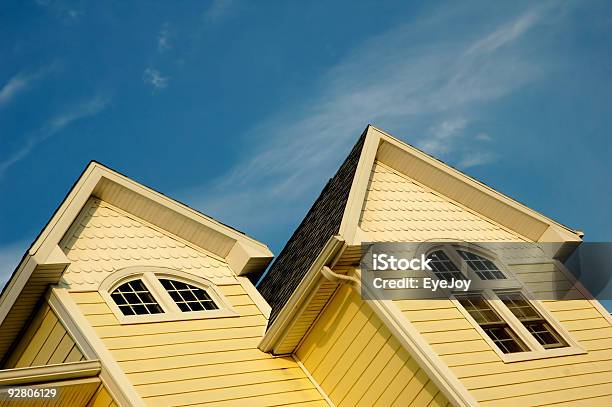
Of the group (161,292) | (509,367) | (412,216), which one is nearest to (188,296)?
(161,292)

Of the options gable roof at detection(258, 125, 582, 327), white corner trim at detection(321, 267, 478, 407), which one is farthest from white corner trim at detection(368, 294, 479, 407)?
gable roof at detection(258, 125, 582, 327)

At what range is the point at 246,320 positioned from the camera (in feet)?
46.0

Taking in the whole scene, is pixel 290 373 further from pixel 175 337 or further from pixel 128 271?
pixel 128 271

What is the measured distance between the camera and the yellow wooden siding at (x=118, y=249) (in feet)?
44.1

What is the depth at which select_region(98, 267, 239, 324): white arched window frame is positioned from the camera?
1291cm

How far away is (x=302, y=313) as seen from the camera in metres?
12.9

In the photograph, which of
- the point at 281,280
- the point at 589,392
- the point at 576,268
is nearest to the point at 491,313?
the point at 589,392

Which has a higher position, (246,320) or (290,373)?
(246,320)

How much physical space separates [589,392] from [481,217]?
183 inches

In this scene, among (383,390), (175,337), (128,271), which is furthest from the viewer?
(128,271)

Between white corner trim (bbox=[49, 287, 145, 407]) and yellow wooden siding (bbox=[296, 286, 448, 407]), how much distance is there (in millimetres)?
3444

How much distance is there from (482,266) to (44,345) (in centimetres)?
822

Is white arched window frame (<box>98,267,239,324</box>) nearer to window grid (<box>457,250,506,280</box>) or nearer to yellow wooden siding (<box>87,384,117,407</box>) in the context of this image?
yellow wooden siding (<box>87,384,117,407</box>)

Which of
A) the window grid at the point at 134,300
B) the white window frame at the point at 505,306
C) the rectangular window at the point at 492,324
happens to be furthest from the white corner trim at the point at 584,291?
the window grid at the point at 134,300
